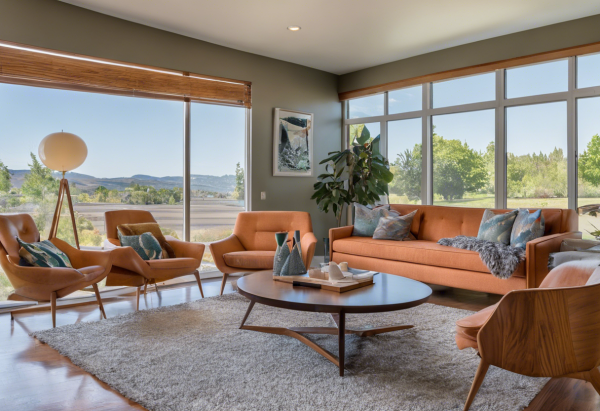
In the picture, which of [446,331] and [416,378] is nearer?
[416,378]

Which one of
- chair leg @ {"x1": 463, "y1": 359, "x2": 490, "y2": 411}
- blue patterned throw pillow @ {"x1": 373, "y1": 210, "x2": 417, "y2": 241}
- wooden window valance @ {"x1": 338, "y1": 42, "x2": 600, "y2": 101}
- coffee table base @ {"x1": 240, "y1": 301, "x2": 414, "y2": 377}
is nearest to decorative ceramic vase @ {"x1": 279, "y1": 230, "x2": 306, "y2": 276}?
coffee table base @ {"x1": 240, "y1": 301, "x2": 414, "y2": 377}

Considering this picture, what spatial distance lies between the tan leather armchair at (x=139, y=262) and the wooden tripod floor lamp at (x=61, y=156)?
33 cm

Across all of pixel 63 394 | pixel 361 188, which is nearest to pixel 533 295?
pixel 63 394

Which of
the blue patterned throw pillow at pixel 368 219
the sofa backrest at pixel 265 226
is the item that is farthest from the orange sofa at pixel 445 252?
the sofa backrest at pixel 265 226

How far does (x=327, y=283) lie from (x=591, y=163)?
3.16 meters

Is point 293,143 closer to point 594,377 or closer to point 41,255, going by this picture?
point 41,255

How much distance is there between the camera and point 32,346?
2818 mm

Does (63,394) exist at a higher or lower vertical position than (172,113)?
lower

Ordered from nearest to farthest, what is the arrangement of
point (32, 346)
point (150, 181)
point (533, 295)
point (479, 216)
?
point (533, 295), point (32, 346), point (479, 216), point (150, 181)

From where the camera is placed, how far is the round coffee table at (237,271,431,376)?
2.33 metres

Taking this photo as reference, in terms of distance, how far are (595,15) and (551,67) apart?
1.85 ft

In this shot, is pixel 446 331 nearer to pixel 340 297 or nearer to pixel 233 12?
pixel 340 297

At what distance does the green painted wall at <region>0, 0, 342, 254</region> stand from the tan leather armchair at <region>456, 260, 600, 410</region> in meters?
4.03

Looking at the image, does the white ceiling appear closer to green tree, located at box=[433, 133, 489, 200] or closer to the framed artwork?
the framed artwork
